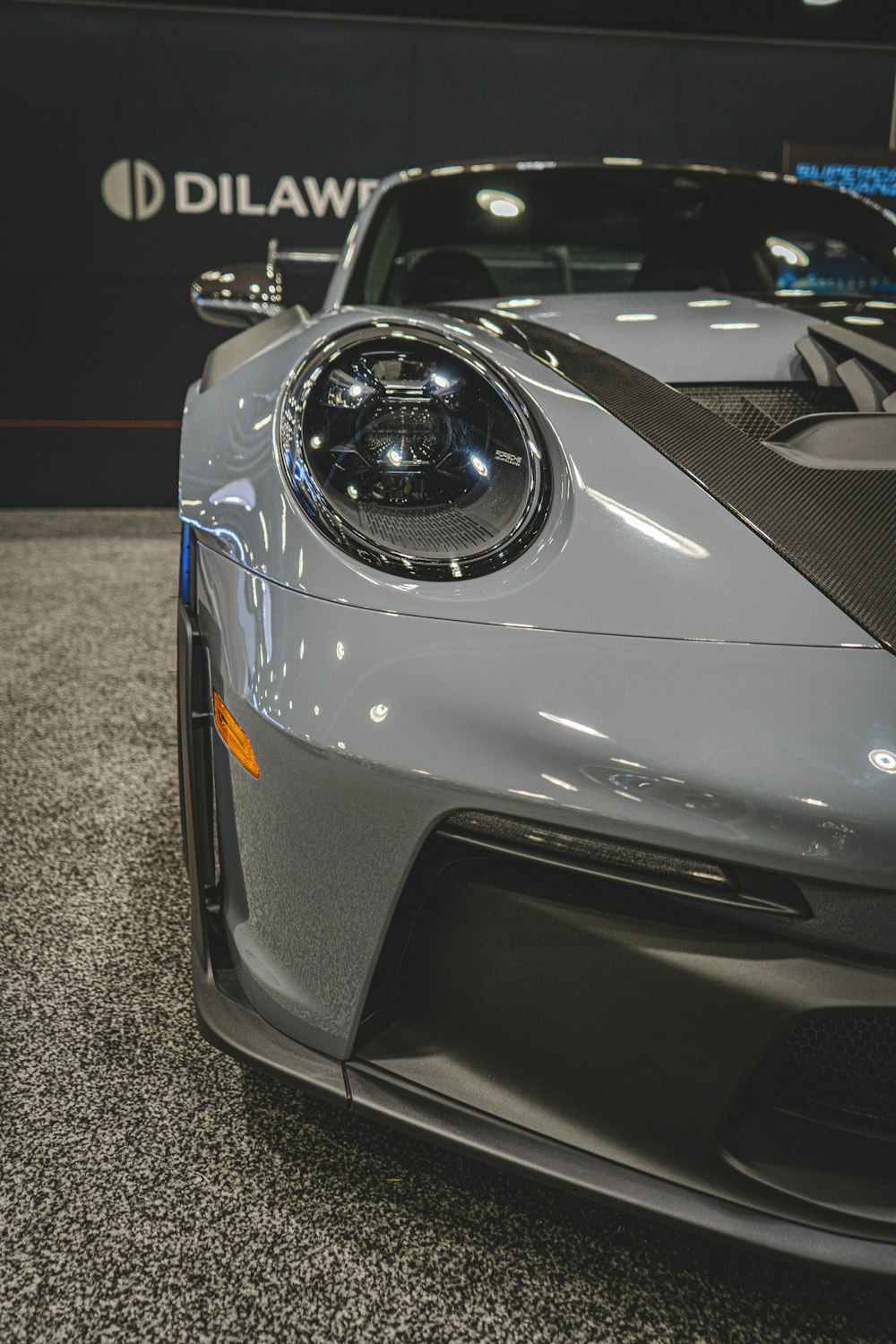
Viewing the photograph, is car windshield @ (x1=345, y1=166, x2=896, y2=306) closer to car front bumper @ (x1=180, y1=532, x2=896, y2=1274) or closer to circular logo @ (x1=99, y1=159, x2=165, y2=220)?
car front bumper @ (x1=180, y1=532, x2=896, y2=1274)

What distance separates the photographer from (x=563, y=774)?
63cm

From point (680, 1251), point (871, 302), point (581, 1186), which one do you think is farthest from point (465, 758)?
point (871, 302)

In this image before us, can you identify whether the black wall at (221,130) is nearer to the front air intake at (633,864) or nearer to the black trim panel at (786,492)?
the black trim panel at (786,492)

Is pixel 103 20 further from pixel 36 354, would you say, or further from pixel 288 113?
pixel 36 354

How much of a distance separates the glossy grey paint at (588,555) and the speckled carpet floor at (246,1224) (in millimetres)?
554

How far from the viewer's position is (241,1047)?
802 mm

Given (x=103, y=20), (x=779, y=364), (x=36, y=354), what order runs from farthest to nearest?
1. (x=36, y=354)
2. (x=103, y=20)
3. (x=779, y=364)

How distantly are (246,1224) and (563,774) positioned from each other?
54 cm

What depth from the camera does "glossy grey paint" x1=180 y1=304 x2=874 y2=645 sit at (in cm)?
68

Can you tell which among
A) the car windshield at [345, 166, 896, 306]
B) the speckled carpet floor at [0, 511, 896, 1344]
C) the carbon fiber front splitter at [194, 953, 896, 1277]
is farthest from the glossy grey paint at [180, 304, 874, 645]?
the car windshield at [345, 166, 896, 306]

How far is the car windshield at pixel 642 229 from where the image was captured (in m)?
1.83

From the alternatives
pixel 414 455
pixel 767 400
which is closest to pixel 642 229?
pixel 767 400

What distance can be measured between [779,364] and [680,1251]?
0.91 meters

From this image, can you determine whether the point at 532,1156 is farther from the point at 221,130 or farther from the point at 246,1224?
the point at 221,130
